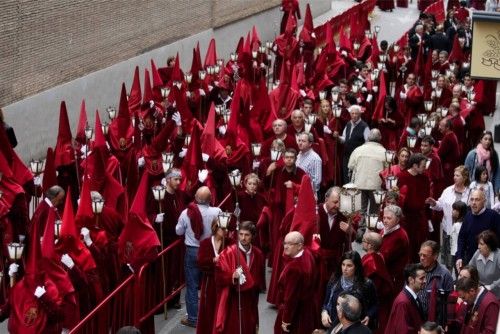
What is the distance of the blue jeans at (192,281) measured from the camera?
46.4ft

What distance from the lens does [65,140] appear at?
16.6 metres

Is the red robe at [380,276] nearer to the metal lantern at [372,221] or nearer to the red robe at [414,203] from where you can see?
the metal lantern at [372,221]

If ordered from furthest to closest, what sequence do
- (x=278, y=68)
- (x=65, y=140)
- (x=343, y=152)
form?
(x=278, y=68) → (x=343, y=152) → (x=65, y=140)

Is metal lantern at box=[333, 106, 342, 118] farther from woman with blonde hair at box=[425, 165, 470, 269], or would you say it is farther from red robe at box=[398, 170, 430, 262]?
woman with blonde hair at box=[425, 165, 470, 269]

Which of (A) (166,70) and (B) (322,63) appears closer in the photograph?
(A) (166,70)

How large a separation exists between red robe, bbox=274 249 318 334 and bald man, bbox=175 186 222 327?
4.87 ft

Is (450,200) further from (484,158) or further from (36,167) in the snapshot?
(36,167)

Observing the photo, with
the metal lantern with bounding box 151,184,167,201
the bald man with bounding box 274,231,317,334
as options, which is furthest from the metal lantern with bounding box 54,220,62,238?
the bald man with bounding box 274,231,317,334

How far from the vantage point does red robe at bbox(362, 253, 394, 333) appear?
1261 cm

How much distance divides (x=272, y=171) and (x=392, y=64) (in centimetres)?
1029

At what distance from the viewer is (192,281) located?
560 inches

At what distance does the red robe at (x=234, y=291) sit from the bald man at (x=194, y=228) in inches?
50.8

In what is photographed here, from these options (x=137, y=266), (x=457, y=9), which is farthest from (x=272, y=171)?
(x=457, y=9)

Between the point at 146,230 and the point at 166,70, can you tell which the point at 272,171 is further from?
the point at 166,70
